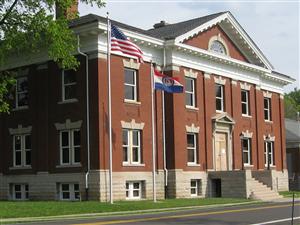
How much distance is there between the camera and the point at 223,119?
40.5m

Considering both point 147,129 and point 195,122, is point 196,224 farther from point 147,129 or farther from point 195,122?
point 195,122

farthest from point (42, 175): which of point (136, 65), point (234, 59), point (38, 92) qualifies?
point (234, 59)

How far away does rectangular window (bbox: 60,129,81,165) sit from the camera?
33.2 m

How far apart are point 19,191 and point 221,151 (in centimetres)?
1361

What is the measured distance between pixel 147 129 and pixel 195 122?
4.19 meters

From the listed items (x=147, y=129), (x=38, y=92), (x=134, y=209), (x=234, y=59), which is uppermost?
(x=234, y=59)

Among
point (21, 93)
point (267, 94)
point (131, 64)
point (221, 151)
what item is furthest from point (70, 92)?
point (267, 94)

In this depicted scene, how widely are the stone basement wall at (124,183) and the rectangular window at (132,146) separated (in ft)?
2.67

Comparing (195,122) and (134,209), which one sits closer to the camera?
(134,209)

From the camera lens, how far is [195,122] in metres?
38.1

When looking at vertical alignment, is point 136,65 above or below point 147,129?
above

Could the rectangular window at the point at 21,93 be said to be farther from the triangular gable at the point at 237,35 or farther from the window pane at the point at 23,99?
the triangular gable at the point at 237,35

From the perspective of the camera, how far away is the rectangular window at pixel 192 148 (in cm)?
3772

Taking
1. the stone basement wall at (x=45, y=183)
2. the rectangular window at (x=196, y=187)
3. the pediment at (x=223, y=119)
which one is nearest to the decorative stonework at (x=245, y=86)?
Result: the pediment at (x=223, y=119)
